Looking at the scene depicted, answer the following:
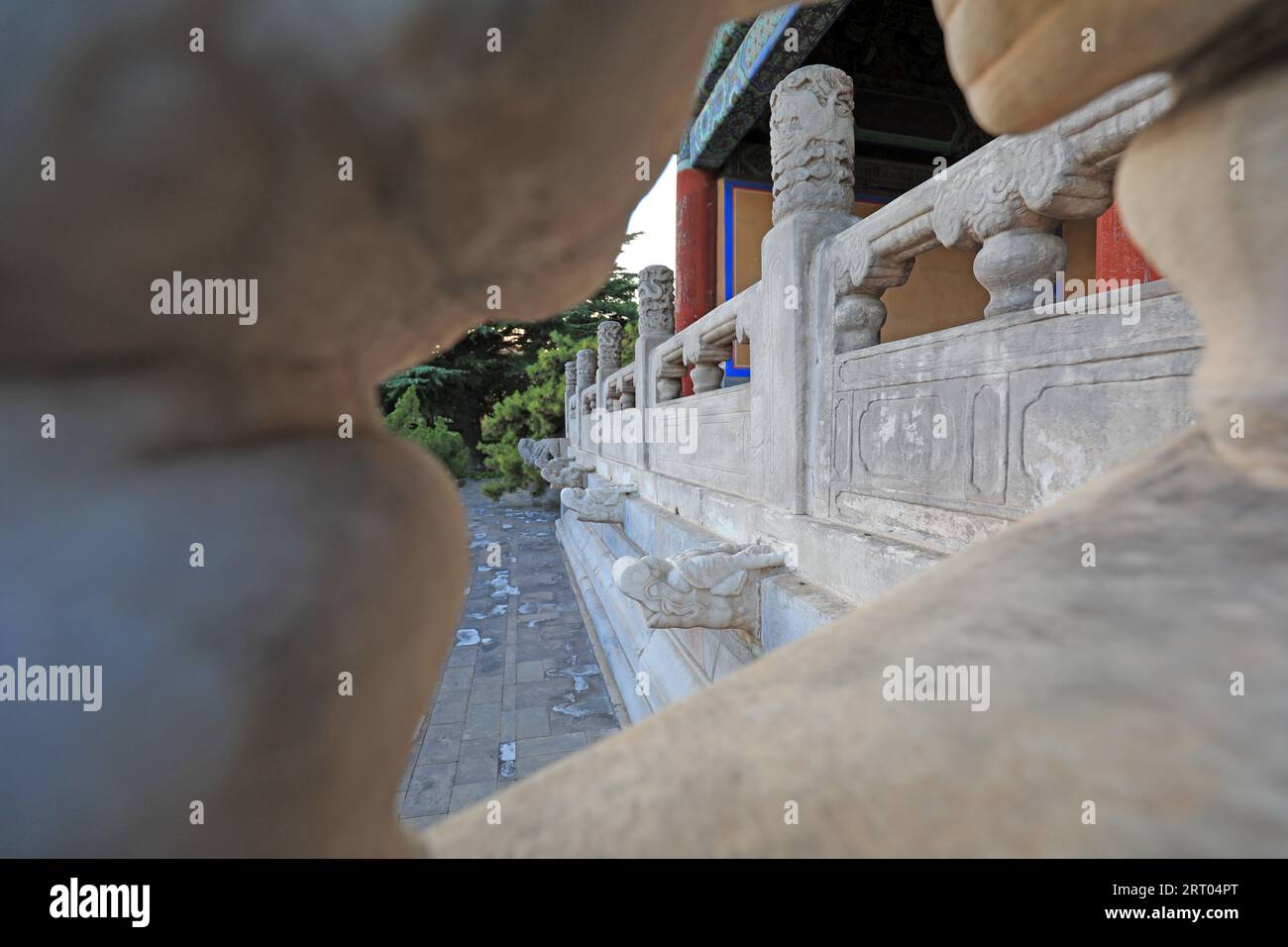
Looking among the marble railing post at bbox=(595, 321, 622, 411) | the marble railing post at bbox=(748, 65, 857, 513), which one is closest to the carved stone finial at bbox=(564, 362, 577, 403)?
the marble railing post at bbox=(595, 321, 622, 411)

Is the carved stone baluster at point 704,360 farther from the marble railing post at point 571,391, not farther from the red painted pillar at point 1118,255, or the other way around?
the marble railing post at point 571,391

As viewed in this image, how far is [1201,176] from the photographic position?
300 mm

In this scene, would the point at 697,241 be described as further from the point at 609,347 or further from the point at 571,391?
the point at 571,391

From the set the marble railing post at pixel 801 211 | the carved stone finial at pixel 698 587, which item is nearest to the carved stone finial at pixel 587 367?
the marble railing post at pixel 801 211

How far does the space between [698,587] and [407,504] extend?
1.86 m

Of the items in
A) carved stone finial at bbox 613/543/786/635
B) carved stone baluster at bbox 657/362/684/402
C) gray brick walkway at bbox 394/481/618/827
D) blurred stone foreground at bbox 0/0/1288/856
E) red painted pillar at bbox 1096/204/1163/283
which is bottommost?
gray brick walkway at bbox 394/481/618/827

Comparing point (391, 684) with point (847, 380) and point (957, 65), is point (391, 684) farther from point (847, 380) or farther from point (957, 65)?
point (847, 380)

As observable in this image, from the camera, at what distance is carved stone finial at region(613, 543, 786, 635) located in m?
2.05

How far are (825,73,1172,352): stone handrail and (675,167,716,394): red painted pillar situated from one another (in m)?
4.40

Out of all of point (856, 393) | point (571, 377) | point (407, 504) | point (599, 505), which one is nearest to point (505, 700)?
point (599, 505)

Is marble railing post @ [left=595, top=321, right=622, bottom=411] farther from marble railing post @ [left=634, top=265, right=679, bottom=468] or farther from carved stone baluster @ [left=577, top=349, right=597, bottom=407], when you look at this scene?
marble railing post @ [left=634, top=265, right=679, bottom=468]

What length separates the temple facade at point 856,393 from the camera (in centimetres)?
119

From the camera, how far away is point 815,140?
85.6 inches

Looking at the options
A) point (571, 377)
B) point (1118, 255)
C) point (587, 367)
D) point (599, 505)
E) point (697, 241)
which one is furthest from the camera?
point (571, 377)
